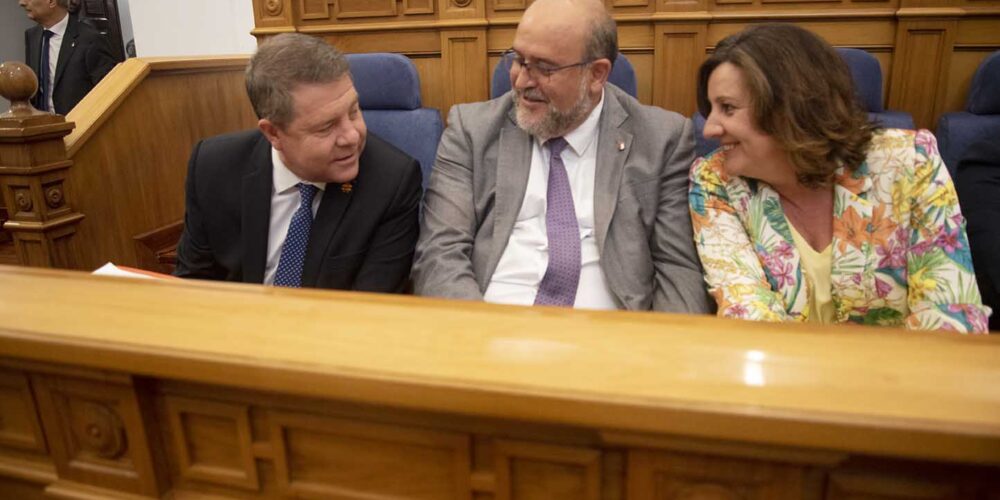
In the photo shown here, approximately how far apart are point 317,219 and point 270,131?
0.20 m

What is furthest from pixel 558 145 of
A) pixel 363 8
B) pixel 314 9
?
pixel 314 9

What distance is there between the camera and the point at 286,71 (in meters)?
1.35

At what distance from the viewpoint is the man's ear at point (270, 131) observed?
137 centimetres

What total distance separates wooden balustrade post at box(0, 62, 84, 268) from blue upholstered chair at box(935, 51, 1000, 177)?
8.11ft

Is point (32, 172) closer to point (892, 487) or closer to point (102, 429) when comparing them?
point (102, 429)

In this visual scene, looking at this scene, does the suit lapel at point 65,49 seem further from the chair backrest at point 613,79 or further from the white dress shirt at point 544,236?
the white dress shirt at point 544,236

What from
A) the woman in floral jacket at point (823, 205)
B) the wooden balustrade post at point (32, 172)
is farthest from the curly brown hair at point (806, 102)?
the wooden balustrade post at point (32, 172)

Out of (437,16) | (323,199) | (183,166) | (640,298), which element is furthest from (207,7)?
(640,298)

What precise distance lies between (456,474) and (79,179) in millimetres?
1917

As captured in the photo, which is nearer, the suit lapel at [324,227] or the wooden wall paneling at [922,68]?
the suit lapel at [324,227]

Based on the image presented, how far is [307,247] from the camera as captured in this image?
1.42 m

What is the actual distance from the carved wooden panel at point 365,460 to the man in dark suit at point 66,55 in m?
3.21

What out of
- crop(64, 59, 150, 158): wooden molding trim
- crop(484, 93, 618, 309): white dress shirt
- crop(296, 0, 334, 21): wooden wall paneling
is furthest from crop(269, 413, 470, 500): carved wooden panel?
crop(296, 0, 334, 21): wooden wall paneling

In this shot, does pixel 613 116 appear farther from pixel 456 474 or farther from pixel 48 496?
pixel 48 496
